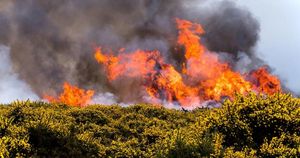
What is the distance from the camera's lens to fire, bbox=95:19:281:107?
7019 cm

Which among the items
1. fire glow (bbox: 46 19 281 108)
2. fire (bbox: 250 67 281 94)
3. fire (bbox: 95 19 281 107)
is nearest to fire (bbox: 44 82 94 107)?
fire glow (bbox: 46 19 281 108)

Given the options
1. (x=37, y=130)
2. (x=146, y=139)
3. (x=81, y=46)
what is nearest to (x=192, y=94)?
(x=81, y=46)

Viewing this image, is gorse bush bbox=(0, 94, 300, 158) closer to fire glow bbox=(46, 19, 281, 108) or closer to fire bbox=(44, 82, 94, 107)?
fire glow bbox=(46, 19, 281, 108)

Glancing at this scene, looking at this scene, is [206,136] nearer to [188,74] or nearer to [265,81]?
[265,81]

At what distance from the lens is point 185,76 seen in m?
77.2

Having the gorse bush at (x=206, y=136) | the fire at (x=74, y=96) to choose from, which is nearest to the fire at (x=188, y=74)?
the fire at (x=74, y=96)

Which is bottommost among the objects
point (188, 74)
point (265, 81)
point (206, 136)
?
point (206, 136)

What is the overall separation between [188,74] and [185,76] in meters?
0.64

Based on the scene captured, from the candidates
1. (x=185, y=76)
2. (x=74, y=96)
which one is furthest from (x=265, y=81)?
(x=74, y=96)

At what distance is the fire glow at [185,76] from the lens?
7025cm

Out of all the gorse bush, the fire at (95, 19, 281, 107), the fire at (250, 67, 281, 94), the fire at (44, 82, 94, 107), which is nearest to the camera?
the gorse bush

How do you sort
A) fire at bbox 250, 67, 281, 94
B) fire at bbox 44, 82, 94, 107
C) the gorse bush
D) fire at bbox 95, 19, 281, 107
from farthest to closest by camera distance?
1. fire at bbox 44, 82, 94, 107
2. fire at bbox 250, 67, 281, 94
3. fire at bbox 95, 19, 281, 107
4. the gorse bush

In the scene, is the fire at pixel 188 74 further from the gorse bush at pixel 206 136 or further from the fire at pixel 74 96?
the gorse bush at pixel 206 136

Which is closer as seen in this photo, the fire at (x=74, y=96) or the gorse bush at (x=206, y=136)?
the gorse bush at (x=206, y=136)
